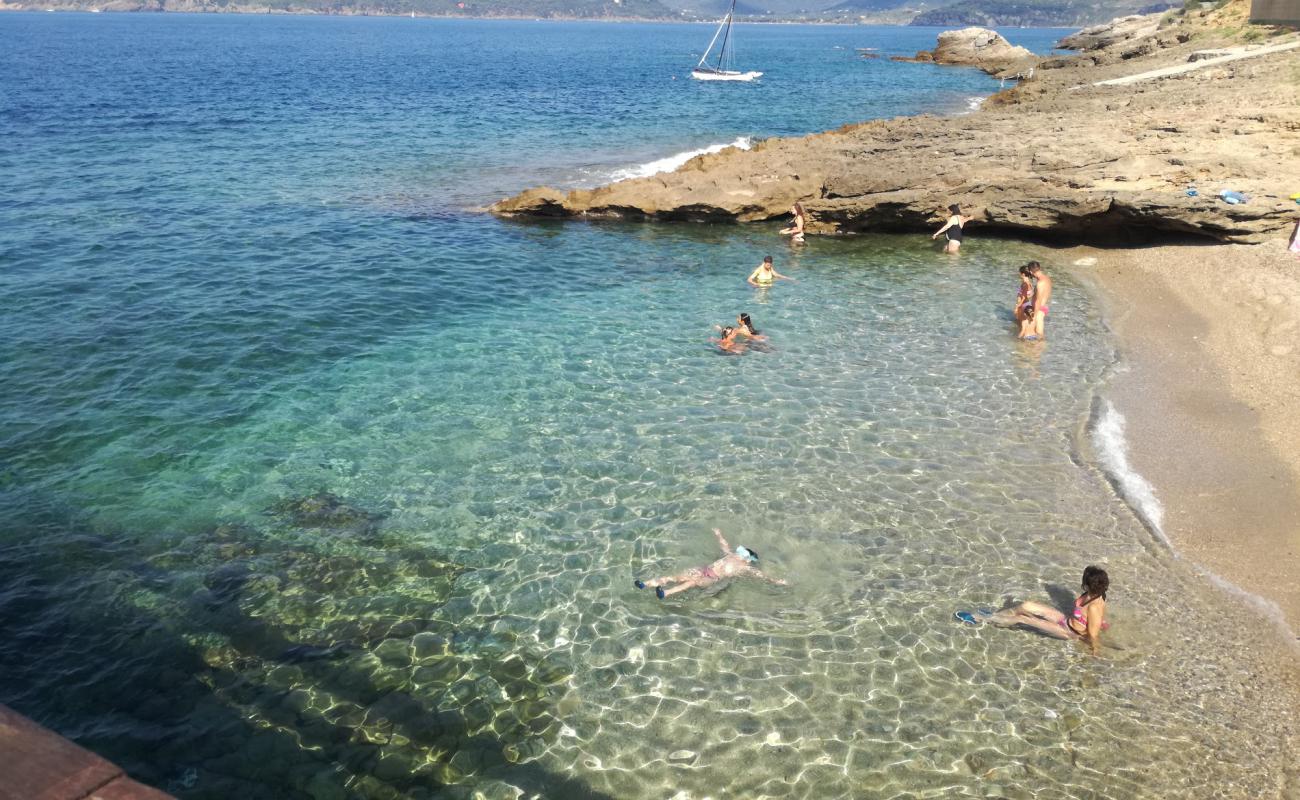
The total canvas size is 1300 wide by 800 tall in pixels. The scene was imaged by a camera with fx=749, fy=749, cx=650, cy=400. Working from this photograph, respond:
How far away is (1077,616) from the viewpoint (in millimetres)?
9148

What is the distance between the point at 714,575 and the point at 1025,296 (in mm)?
12369

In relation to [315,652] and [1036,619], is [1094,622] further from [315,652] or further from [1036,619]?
[315,652]

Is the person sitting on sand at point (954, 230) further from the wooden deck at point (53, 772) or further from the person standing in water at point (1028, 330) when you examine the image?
the wooden deck at point (53, 772)

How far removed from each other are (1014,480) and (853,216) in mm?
15665

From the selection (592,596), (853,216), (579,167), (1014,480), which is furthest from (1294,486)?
(579,167)

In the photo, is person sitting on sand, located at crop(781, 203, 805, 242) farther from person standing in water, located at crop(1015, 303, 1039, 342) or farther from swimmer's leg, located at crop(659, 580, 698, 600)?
swimmer's leg, located at crop(659, 580, 698, 600)

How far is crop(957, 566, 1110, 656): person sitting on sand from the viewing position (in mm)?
8938

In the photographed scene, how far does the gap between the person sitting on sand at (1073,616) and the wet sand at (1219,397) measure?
2307 millimetres

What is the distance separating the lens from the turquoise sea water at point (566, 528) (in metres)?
7.87

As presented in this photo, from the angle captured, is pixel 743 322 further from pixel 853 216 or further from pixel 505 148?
pixel 505 148

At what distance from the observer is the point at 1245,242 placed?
65.0ft

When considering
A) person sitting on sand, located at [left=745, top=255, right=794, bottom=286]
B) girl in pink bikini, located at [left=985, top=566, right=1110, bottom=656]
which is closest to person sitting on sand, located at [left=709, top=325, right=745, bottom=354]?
person sitting on sand, located at [left=745, top=255, right=794, bottom=286]

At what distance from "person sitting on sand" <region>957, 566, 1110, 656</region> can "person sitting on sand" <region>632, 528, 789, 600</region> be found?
271 cm

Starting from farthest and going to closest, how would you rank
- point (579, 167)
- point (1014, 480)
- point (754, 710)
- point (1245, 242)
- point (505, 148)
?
point (505, 148), point (579, 167), point (1245, 242), point (1014, 480), point (754, 710)
